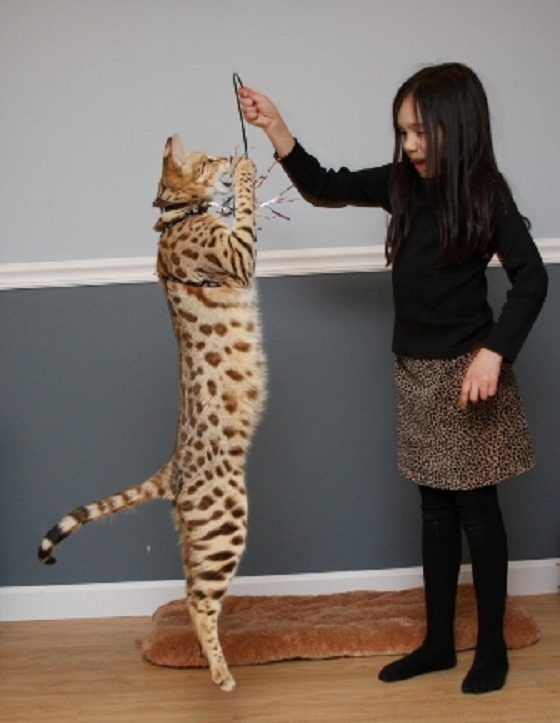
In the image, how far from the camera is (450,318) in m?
1.98

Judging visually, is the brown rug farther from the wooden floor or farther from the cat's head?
the cat's head

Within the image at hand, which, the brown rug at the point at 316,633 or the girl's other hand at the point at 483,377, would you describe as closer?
the girl's other hand at the point at 483,377

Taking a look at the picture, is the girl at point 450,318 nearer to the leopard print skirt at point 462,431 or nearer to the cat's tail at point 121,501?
the leopard print skirt at point 462,431

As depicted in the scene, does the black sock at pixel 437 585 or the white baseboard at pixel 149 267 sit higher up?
the white baseboard at pixel 149 267

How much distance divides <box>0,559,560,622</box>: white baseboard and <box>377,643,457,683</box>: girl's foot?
50cm

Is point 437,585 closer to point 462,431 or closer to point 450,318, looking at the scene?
point 462,431

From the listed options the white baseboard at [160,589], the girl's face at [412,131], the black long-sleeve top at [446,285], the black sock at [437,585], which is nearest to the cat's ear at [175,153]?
the black long-sleeve top at [446,285]

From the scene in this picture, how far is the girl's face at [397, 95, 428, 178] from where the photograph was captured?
1.90 m

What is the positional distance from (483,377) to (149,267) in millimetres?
1066

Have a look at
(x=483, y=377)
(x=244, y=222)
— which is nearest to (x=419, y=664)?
(x=483, y=377)

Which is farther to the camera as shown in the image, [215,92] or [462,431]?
[215,92]

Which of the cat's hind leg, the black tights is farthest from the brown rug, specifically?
the cat's hind leg

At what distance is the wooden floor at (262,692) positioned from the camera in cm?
197

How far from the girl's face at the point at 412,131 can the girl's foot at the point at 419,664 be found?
1.05 meters
